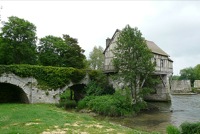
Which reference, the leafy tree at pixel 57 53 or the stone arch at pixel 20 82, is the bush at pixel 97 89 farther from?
the leafy tree at pixel 57 53

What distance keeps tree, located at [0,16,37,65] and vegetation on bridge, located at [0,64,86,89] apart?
9.62 m

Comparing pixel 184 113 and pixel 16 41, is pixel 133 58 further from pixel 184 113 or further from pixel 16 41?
pixel 16 41

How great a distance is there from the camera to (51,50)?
36.2 metres

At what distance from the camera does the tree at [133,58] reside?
20.4m

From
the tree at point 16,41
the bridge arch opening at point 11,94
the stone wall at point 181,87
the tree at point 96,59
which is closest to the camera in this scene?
the bridge arch opening at point 11,94

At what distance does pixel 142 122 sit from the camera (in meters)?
17.0

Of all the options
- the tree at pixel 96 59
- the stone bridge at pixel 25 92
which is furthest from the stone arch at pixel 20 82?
the tree at pixel 96 59

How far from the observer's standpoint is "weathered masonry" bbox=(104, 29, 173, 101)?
1141 inches

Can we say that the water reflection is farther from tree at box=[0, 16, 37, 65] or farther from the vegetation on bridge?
tree at box=[0, 16, 37, 65]

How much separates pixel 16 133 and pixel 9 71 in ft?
45.6

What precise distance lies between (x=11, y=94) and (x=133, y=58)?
13.7 m

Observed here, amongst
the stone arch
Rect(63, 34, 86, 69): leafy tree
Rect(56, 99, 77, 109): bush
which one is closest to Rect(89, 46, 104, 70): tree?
Rect(63, 34, 86, 69): leafy tree

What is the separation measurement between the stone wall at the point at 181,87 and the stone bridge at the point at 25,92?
36243 mm

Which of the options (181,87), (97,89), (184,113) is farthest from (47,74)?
(181,87)
